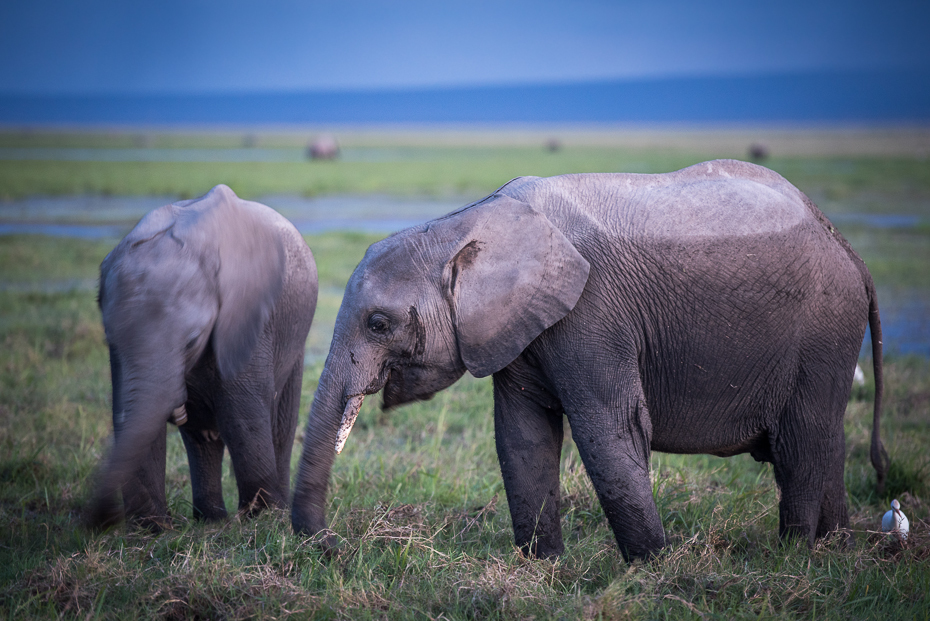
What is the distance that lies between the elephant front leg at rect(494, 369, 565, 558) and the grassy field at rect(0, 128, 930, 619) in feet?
0.64

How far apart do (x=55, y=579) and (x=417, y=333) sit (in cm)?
181

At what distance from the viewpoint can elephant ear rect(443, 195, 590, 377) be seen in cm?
353

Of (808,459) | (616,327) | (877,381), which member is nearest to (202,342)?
(616,327)

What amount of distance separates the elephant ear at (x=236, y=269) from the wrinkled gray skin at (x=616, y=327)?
2.14 feet

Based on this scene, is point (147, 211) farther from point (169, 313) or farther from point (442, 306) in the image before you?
point (442, 306)

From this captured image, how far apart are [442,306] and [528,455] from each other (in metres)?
0.84

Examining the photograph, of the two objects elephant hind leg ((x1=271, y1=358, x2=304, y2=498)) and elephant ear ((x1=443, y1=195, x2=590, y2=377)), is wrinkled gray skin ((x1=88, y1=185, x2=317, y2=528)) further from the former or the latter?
elephant ear ((x1=443, y1=195, x2=590, y2=377))

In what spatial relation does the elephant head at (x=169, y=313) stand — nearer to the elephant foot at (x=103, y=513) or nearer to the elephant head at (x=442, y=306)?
the elephant foot at (x=103, y=513)

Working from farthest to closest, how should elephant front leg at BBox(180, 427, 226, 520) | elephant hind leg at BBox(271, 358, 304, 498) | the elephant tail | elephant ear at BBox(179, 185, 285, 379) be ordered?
elephant hind leg at BBox(271, 358, 304, 498)
elephant front leg at BBox(180, 427, 226, 520)
the elephant tail
elephant ear at BBox(179, 185, 285, 379)

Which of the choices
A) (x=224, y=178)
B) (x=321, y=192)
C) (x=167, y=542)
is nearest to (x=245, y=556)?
(x=167, y=542)

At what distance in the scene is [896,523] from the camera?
14.3 feet

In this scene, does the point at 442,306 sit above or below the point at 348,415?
above

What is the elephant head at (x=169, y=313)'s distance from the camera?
3.70m

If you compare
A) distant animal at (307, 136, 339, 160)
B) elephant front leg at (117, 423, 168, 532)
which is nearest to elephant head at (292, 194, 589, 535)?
elephant front leg at (117, 423, 168, 532)
